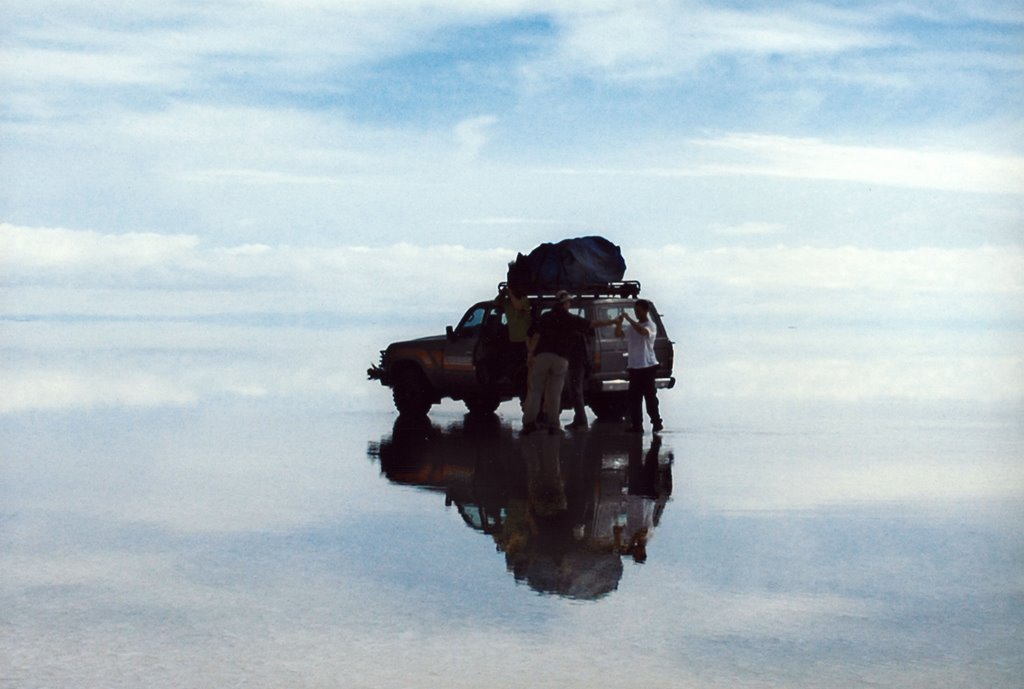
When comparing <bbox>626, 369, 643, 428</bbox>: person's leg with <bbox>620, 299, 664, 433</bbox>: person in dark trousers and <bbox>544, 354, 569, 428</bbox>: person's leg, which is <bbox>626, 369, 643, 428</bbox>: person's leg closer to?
<bbox>620, 299, 664, 433</bbox>: person in dark trousers

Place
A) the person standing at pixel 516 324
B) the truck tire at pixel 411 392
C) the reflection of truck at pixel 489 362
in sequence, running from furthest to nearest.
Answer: the truck tire at pixel 411 392 < the reflection of truck at pixel 489 362 < the person standing at pixel 516 324

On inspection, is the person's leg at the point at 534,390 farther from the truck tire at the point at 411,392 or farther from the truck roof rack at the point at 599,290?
the truck tire at the point at 411,392

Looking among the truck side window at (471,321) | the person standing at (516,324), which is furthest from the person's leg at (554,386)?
the truck side window at (471,321)

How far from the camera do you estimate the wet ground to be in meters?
8.08

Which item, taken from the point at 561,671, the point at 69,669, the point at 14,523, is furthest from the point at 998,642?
the point at 14,523

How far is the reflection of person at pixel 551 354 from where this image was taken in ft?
75.9

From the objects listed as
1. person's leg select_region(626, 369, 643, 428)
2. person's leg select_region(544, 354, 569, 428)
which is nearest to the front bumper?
person's leg select_region(626, 369, 643, 428)

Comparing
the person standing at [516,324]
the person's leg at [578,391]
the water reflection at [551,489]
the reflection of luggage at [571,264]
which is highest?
the reflection of luggage at [571,264]

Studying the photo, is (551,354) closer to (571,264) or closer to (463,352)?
(463,352)

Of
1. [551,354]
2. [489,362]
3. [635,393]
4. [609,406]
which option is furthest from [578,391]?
[609,406]

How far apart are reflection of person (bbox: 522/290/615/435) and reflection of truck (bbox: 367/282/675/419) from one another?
8.80 ft

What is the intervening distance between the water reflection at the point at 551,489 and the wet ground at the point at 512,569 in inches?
2.0

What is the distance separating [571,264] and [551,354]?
22.1 feet

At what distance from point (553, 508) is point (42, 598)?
529 cm
